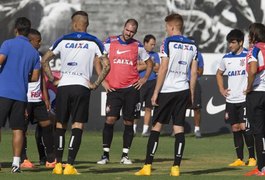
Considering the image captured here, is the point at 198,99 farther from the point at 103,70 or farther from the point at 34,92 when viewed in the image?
the point at 103,70

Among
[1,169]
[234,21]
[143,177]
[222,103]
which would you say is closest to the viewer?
[143,177]

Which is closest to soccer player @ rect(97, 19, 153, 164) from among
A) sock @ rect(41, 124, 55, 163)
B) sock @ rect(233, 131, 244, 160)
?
sock @ rect(41, 124, 55, 163)

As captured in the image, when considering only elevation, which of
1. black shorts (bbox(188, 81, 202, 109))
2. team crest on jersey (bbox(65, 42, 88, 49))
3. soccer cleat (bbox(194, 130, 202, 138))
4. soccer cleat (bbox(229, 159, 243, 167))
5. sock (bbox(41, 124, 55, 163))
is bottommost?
soccer cleat (bbox(229, 159, 243, 167))

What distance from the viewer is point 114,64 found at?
17844 millimetres

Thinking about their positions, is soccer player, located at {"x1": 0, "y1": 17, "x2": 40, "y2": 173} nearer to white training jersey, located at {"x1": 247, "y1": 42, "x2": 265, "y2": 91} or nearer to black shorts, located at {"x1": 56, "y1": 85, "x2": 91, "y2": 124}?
black shorts, located at {"x1": 56, "y1": 85, "x2": 91, "y2": 124}

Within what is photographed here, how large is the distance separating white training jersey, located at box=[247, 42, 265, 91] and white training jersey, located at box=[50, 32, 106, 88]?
86.6 inches

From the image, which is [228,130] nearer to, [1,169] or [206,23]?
[206,23]

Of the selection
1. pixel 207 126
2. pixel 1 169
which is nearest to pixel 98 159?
pixel 1 169

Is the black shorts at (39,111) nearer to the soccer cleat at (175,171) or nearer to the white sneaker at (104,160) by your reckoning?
the white sneaker at (104,160)

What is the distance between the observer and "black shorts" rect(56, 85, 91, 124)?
1480 cm

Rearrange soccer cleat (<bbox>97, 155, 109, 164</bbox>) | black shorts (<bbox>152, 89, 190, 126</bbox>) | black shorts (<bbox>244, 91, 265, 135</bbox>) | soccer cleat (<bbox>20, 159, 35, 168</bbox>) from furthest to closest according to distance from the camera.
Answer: soccer cleat (<bbox>97, 155, 109, 164</bbox>), soccer cleat (<bbox>20, 159, 35, 168</bbox>), black shorts (<bbox>244, 91, 265, 135</bbox>), black shorts (<bbox>152, 89, 190, 126</bbox>)

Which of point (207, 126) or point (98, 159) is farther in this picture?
point (207, 126)

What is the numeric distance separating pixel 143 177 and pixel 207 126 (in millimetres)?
11616

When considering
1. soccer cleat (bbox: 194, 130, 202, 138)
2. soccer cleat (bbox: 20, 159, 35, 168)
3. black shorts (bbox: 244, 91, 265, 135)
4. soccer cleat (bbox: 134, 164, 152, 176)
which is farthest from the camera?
soccer cleat (bbox: 194, 130, 202, 138)
